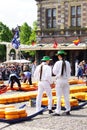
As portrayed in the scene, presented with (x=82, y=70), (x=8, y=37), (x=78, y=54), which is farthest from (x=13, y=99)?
(x=8, y=37)

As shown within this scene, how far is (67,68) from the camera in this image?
527 inches

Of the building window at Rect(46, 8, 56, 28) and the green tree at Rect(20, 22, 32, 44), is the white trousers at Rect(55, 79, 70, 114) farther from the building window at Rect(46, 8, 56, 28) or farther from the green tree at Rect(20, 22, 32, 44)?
the green tree at Rect(20, 22, 32, 44)

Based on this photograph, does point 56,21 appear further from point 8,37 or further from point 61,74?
point 8,37

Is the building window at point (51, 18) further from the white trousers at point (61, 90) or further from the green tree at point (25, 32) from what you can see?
the green tree at point (25, 32)

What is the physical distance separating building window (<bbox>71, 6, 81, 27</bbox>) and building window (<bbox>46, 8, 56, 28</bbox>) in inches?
81.9

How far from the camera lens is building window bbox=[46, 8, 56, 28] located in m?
41.7

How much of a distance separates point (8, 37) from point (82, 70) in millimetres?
61965

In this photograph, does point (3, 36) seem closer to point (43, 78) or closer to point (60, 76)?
point (43, 78)

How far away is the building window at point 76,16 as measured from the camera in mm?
40000

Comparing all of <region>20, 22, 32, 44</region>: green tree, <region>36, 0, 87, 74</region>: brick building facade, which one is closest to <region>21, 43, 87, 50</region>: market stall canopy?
<region>36, 0, 87, 74</region>: brick building facade

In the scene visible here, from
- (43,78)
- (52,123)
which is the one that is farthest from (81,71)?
(52,123)

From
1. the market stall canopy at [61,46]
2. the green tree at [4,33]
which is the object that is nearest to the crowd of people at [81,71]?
the market stall canopy at [61,46]

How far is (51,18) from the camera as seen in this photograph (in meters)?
→ 41.9

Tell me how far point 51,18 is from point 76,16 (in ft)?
9.43
